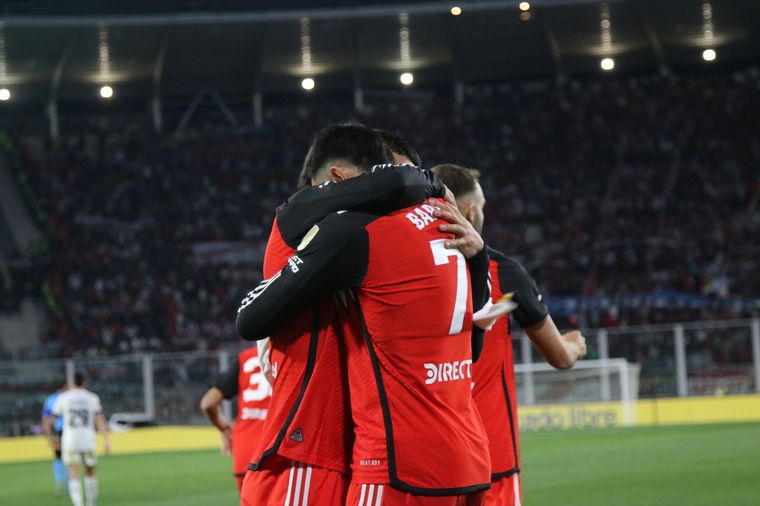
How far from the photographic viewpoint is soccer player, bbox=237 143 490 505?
10.2 feet

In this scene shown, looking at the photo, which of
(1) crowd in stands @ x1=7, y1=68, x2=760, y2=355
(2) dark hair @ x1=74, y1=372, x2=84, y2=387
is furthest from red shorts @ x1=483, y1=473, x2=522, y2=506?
(1) crowd in stands @ x1=7, y1=68, x2=760, y2=355

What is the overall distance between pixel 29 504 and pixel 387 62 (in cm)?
2710

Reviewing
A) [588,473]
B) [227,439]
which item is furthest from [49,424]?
[227,439]

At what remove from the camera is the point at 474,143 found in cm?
4016

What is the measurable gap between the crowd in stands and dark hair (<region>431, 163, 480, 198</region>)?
93.5ft

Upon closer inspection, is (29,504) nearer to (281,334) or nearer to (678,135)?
(281,334)

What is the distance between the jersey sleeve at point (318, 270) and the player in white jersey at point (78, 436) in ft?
38.8

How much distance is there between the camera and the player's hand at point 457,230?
3244mm

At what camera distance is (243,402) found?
29.7 ft

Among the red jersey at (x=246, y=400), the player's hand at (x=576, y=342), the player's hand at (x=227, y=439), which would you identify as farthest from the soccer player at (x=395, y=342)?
the player's hand at (x=227, y=439)

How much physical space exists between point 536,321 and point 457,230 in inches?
44.2

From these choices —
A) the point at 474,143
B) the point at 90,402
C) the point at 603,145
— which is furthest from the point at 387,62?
the point at 90,402

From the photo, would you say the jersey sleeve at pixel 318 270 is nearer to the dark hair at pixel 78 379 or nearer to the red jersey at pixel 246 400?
the red jersey at pixel 246 400

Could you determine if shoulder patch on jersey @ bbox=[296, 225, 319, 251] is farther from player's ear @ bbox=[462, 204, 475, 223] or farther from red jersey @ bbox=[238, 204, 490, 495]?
player's ear @ bbox=[462, 204, 475, 223]
